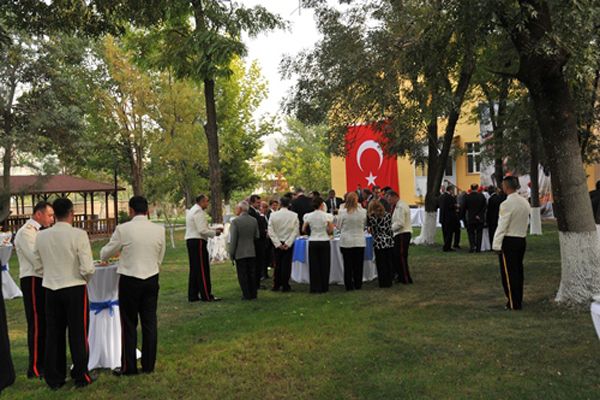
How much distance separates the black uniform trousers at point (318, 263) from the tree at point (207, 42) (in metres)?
6.02

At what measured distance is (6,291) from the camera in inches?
449

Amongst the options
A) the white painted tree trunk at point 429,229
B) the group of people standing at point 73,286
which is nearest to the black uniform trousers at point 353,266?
the group of people standing at point 73,286

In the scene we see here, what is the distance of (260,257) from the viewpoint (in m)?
11.4

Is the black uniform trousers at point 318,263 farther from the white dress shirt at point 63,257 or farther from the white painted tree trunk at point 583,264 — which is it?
the white dress shirt at point 63,257

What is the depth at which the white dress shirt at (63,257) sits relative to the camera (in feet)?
17.7

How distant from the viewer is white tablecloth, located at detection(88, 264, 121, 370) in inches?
245

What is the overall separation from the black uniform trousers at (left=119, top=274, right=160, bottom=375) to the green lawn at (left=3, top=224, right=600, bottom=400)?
0.18m

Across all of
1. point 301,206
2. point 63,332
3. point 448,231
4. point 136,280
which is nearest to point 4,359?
point 63,332

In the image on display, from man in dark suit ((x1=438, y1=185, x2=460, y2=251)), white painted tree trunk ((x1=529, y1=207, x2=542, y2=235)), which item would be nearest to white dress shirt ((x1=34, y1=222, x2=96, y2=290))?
man in dark suit ((x1=438, y1=185, x2=460, y2=251))

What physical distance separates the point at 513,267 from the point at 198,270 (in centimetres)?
525

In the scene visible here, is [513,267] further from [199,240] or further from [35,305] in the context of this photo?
[35,305]

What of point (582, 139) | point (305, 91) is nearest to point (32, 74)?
point (305, 91)

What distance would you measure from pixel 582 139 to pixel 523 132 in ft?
17.1

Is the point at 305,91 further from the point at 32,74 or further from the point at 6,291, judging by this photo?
the point at 32,74
